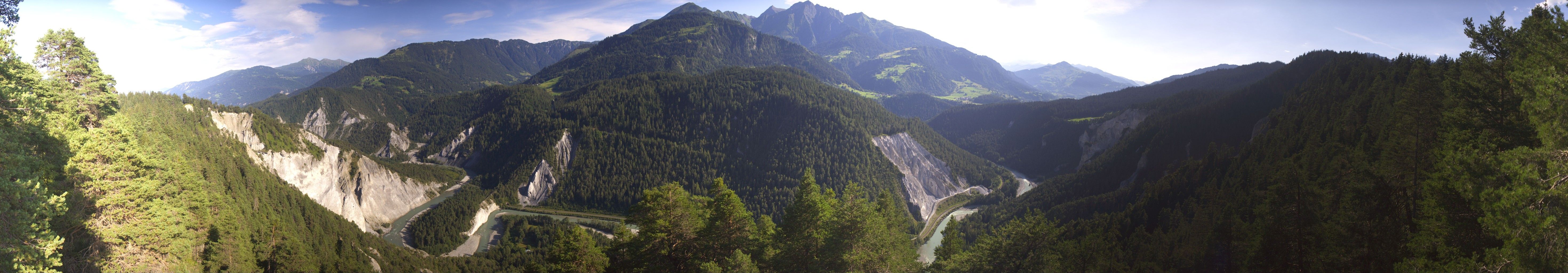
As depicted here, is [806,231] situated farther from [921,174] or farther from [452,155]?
[452,155]

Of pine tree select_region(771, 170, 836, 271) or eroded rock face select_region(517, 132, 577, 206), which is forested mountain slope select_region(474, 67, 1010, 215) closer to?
eroded rock face select_region(517, 132, 577, 206)

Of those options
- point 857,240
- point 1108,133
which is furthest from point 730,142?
point 857,240

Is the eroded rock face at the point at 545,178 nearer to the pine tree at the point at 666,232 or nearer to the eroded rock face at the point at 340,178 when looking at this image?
the eroded rock face at the point at 340,178

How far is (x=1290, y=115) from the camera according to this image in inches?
2987

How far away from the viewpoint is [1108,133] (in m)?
171

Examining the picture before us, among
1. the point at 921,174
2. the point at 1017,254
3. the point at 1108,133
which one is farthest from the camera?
the point at 1108,133

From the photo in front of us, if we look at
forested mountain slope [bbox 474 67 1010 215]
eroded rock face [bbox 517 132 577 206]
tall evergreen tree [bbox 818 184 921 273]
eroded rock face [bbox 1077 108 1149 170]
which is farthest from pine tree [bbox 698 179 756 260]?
eroded rock face [bbox 1077 108 1149 170]

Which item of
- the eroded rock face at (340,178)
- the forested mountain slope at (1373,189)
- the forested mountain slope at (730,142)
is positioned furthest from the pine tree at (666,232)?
the forested mountain slope at (730,142)

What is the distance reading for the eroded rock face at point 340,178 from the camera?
9275 cm

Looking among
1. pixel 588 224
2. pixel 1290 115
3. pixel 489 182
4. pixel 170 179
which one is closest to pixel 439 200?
pixel 489 182

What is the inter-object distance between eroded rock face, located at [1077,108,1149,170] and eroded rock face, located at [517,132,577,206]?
161 metres

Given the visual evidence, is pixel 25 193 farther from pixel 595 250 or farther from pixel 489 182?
pixel 489 182

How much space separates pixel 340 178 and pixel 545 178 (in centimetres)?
5197

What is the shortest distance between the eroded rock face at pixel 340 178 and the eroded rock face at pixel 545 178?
82.7ft
